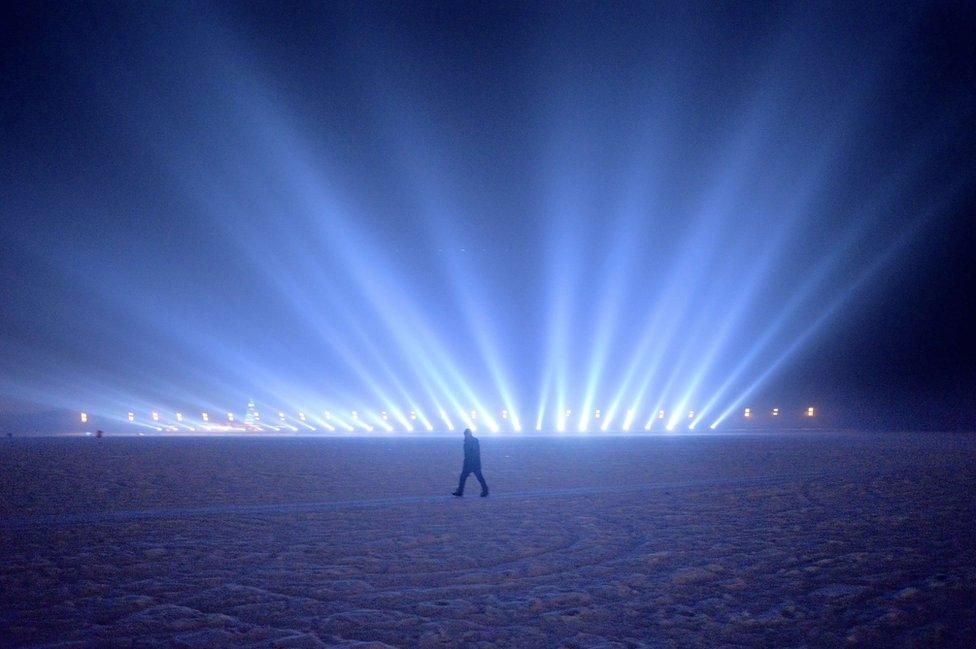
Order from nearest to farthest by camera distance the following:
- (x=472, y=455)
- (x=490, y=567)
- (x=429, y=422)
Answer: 1. (x=490, y=567)
2. (x=472, y=455)
3. (x=429, y=422)

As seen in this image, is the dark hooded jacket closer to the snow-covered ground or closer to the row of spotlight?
the snow-covered ground

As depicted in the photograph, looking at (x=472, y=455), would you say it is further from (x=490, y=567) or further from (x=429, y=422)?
(x=429, y=422)

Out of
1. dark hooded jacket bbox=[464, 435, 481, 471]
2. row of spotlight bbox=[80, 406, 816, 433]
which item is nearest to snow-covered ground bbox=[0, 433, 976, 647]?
dark hooded jacket bbox=[464, 435, 481, 471]

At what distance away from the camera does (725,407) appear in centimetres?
9062

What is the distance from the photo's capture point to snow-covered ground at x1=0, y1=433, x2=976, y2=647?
16.8ft

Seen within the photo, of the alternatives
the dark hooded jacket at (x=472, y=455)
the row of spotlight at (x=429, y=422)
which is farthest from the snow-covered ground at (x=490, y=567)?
the row of spotlight at (x=429, y=422)

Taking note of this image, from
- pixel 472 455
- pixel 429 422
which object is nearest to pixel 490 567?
pixel 472 455

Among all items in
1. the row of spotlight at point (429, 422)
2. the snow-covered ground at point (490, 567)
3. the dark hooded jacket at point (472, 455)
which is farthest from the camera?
the row of spotlight at point (429, 422)

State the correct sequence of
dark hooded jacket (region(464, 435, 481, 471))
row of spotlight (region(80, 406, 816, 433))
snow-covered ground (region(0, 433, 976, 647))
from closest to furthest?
snow-covered ground (region(0, 433, 976, 647)), dark hooded jacket (region(464, 435, 481, 471)), row of spotlight (region(80, 406, 816, 433))

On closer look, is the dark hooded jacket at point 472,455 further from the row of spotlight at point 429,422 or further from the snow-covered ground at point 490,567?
the row of spotlight at point 429,422

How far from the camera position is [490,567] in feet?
24.3

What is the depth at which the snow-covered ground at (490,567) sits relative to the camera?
5129mm

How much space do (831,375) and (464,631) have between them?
90.1 m

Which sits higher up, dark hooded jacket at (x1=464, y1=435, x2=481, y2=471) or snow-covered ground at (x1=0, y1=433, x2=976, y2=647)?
dark hooded jacket at (x1=464, y1=435, x2=481, y2=471)
